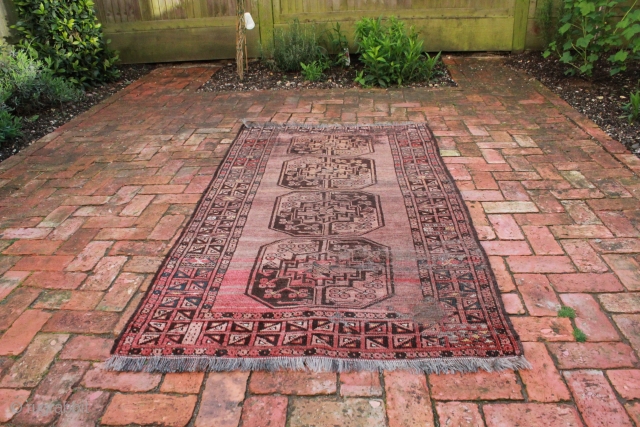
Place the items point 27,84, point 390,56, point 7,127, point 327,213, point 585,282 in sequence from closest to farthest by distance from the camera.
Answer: point 585,282
point 327,213
point 7,127
point 27,84
point 390,56

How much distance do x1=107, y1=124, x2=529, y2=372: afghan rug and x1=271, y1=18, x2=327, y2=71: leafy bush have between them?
257cm

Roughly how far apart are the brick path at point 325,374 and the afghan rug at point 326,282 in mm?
80

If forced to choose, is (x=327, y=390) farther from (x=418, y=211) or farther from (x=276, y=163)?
(x=276, y=163)

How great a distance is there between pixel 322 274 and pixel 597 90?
12.1ft

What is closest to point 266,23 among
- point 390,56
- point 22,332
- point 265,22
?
point 265,22

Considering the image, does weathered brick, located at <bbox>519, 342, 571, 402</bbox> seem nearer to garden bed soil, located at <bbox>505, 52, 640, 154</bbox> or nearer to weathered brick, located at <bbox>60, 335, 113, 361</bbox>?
weathered brick, located at <bbox>60, 335, 113, 361</bbox>

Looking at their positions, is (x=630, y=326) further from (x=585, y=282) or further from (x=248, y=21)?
(x=248, y=21)

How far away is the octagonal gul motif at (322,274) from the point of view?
214cm

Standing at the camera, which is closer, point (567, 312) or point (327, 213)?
A: point (567, 312)

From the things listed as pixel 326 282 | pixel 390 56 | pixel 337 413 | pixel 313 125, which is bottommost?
pixel 337 413

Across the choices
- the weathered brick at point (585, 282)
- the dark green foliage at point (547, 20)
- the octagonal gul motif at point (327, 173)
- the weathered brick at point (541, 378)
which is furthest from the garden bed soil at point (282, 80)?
the weathered brick at point (541, 378)

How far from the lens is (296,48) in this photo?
5.58 m

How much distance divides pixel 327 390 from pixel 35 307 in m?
1.34

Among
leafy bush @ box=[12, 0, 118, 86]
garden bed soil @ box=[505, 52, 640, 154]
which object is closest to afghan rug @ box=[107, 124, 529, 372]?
garden bed soil @ box=[505, 52, 640, 154]
